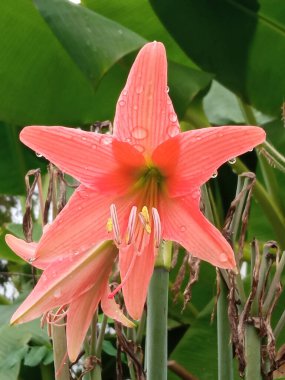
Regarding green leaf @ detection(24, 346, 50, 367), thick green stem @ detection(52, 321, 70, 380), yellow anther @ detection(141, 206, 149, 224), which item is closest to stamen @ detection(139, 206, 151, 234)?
yellow anther @ detection(141, 206, 149, 224)

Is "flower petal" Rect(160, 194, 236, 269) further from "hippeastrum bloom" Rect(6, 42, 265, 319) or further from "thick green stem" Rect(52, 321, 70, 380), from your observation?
"thick green stem" Rect(52, 321, 70, 380)

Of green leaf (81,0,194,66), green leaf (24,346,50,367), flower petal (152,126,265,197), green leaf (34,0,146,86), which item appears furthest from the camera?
green leaf (81,0,194,66)

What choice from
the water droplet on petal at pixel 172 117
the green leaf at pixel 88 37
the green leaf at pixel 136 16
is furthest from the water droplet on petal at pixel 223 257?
the green leaf at pixel 136 16

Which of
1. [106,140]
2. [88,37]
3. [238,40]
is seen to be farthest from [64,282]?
[238,40]

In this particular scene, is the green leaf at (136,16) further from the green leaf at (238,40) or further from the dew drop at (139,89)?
the dew drop at (139,89)

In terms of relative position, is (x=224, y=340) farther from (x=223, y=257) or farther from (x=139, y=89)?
(x=139, y=89)

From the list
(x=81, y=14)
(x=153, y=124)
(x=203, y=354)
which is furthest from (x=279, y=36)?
(x=153, y=124)
